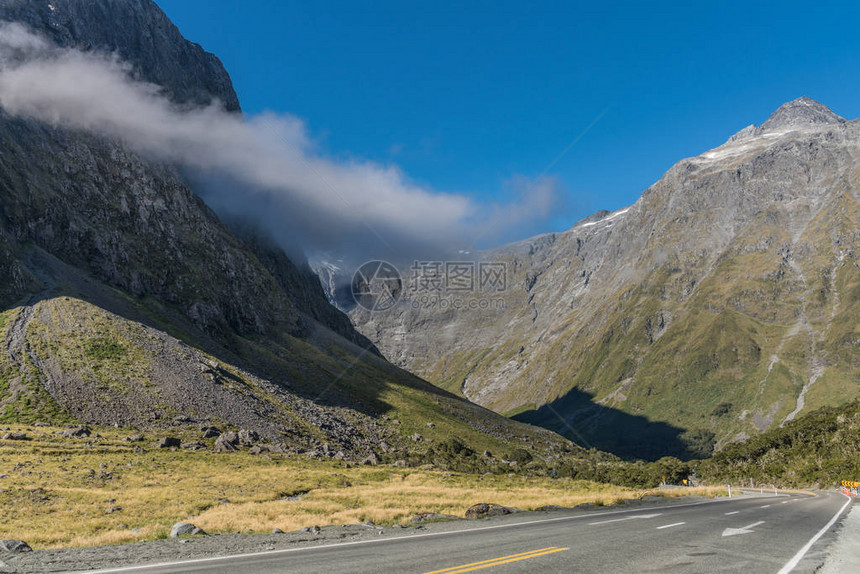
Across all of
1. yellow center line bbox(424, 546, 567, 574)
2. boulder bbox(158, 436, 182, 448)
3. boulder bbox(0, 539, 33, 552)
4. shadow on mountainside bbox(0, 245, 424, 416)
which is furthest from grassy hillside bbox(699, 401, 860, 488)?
boulder bbox(158, 436, 182, 448)

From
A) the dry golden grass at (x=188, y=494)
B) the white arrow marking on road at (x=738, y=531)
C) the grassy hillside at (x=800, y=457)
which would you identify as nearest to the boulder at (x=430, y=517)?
the dry golden grass at (x=188, y=494)

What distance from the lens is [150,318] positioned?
112 metres

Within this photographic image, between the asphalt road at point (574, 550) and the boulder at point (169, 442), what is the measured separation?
187 feet

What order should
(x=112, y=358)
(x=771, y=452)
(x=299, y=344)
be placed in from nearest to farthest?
(x=112, y=358)
(x=771, y=452)
(x=299, y=344)

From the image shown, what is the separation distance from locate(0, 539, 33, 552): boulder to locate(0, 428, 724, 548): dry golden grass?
133 inches

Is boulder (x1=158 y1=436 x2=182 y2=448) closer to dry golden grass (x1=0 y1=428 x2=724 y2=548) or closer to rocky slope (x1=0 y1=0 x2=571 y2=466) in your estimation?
dry golden grass (x1=0 y1=428 x2=724 y2=548)

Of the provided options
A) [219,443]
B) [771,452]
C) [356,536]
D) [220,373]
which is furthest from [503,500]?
[771,452]

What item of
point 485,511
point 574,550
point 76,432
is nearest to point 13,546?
point 574,550

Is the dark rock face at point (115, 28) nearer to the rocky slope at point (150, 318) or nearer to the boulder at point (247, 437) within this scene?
the rocky slope at point (150, 318)

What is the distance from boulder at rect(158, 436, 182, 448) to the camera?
213ft

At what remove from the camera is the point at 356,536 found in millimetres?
20562

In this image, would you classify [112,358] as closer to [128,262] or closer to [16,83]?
[128,262]

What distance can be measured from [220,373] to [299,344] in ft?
199

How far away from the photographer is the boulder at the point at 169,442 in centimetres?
6488
